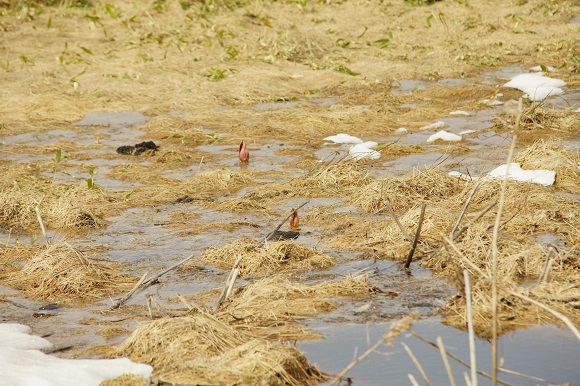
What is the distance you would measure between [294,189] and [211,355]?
12.9 ft

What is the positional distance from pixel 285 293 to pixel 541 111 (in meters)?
6.08

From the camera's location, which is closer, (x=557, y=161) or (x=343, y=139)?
(x=557, y=161)

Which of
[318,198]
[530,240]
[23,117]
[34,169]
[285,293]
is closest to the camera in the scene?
[285,293]

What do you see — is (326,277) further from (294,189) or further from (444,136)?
(444,136)

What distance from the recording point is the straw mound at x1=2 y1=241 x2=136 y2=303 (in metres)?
5.38

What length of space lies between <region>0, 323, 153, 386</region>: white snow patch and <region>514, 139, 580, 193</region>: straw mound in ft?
15.6

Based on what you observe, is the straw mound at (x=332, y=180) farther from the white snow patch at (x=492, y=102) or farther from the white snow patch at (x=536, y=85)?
the white snow patch at (x=536, y=85)

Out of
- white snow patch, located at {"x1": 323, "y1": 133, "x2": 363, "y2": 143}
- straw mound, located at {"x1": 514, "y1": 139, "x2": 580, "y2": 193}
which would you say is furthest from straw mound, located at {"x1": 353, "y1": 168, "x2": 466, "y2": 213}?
white snow patch, located at {"x1": 323, "y1": 133, "x2": 363, "y2": 143}

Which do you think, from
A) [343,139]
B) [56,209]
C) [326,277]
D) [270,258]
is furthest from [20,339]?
[343,139]

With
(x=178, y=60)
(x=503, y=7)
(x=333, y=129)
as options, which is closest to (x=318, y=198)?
(x=333, y=129)

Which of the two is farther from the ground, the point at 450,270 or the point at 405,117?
the point at 450,270

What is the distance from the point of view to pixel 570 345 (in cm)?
404

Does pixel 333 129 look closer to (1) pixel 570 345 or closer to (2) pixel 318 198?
(2) pixel 318 198

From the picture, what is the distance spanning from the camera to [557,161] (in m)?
7.50
